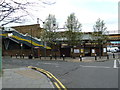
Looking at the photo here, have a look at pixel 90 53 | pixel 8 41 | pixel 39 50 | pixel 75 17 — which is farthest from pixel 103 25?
pixel 8 41

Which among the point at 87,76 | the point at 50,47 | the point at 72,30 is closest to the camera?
the point at 87,76

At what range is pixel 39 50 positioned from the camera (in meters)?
39.7

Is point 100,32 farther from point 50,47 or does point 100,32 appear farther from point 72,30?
point 50,47

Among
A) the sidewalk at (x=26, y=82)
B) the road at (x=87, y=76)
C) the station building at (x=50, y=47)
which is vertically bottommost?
the road at (x=87, y=76)

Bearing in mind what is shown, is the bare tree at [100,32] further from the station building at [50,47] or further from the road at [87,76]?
the road at [87,76]

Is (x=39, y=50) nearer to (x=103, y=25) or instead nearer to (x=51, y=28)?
(x=51, y=28)

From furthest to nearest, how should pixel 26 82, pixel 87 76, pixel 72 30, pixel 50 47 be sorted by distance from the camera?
pixel 50 47
pixel 72 30
pixel 87 76
pixel 26 82

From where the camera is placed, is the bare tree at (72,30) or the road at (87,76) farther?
the bare tree at (72,30)

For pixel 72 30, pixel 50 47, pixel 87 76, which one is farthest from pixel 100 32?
pixel 87 76

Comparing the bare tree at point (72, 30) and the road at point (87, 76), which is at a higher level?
the bare tree at point (72, 30)

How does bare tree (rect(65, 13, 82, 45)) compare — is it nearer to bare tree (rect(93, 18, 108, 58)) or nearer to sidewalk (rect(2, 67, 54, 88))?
bare tree (rect(93, 18, 108, 58))

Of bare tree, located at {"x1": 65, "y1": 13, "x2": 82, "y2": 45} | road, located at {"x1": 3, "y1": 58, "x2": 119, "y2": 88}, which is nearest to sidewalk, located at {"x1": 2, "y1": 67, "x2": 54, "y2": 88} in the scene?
road, located at {"x1": 3, "y1": 58, "x2": 119, "y2": 88}

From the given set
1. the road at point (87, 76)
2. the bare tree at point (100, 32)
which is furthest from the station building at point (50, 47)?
the road at point (87, 76)

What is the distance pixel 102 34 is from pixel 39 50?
16.0 metres
